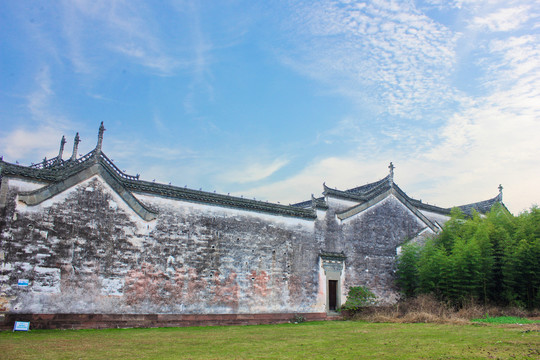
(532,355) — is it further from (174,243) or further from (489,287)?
(489,287)

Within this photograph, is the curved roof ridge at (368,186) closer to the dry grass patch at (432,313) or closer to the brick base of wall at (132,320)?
the dry grass patch at (432,313)

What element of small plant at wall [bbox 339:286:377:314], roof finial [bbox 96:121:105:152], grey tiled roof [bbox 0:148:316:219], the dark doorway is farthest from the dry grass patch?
roof finial [bbox 96:121:105:152]

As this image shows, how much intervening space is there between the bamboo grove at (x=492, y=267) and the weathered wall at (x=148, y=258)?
569 centimetres

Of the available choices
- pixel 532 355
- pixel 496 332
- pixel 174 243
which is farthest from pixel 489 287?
pixel 174 243

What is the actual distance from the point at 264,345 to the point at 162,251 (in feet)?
20.3

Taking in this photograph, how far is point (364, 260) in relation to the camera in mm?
19594

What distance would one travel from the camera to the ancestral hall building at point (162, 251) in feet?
38.9

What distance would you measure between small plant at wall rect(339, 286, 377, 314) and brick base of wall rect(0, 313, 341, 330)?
299 centimetres

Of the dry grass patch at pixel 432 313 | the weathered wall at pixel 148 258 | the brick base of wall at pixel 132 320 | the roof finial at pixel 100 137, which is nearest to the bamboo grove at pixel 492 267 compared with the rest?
the dry grass patch at pixel 432 313

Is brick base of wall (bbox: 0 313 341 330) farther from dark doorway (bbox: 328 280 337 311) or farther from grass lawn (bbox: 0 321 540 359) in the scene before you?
dark doorway (bbox: 328 280 337 311)

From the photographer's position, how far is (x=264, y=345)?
922 cm

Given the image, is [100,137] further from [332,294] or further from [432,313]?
[432,313]

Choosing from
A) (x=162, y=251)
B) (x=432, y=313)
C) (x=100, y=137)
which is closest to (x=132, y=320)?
(x=162, y=251)

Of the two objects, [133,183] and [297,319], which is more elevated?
[133,183]
